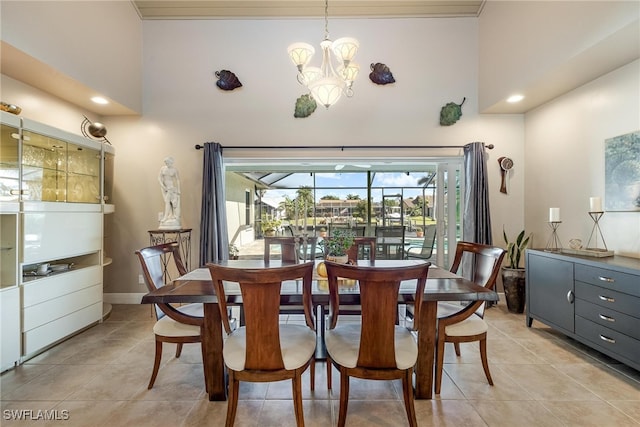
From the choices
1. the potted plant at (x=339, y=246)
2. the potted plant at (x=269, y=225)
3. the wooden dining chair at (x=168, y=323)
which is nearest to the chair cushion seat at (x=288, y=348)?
the wooden dining chair at (x=168, y=323)

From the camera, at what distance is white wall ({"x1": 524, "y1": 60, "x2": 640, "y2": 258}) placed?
104 inches

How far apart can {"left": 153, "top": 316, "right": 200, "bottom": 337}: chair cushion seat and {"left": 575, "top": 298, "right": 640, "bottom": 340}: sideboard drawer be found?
3109 mm

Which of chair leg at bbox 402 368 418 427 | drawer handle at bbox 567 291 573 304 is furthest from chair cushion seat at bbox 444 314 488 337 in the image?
drawer handle at bbox 567 291 573 304

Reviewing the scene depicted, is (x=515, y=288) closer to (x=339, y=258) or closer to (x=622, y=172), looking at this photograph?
(x=622, y=172)

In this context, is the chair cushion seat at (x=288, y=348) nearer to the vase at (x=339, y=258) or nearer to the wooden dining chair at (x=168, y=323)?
the wooden dining chair at (x=168, y=323)

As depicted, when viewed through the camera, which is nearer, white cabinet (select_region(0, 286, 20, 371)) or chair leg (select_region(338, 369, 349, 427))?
chair leg (select_region(338, 369, 349, 427))

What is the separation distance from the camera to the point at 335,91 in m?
2.19

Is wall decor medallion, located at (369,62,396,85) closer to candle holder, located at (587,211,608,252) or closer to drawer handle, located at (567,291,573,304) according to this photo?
candle holder, located at (587,211,608,252)

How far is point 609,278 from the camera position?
2.29 m

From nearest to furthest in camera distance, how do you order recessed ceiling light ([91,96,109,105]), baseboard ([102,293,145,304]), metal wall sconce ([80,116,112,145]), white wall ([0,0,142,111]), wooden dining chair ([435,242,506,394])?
wooden dining chair ([435,242,506,394])
white wall ([0,0,142,111])
recessed ceiling light ([91,96,109,105])
metal wall sconce ([80,116,112,145])
baseboard ([102,293,145,304])

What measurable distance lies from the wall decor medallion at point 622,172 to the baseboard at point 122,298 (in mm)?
5520

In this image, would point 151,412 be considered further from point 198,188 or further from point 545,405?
point 198,188

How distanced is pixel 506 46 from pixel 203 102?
386 centimetres

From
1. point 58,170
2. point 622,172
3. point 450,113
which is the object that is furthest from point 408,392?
point 58,170
